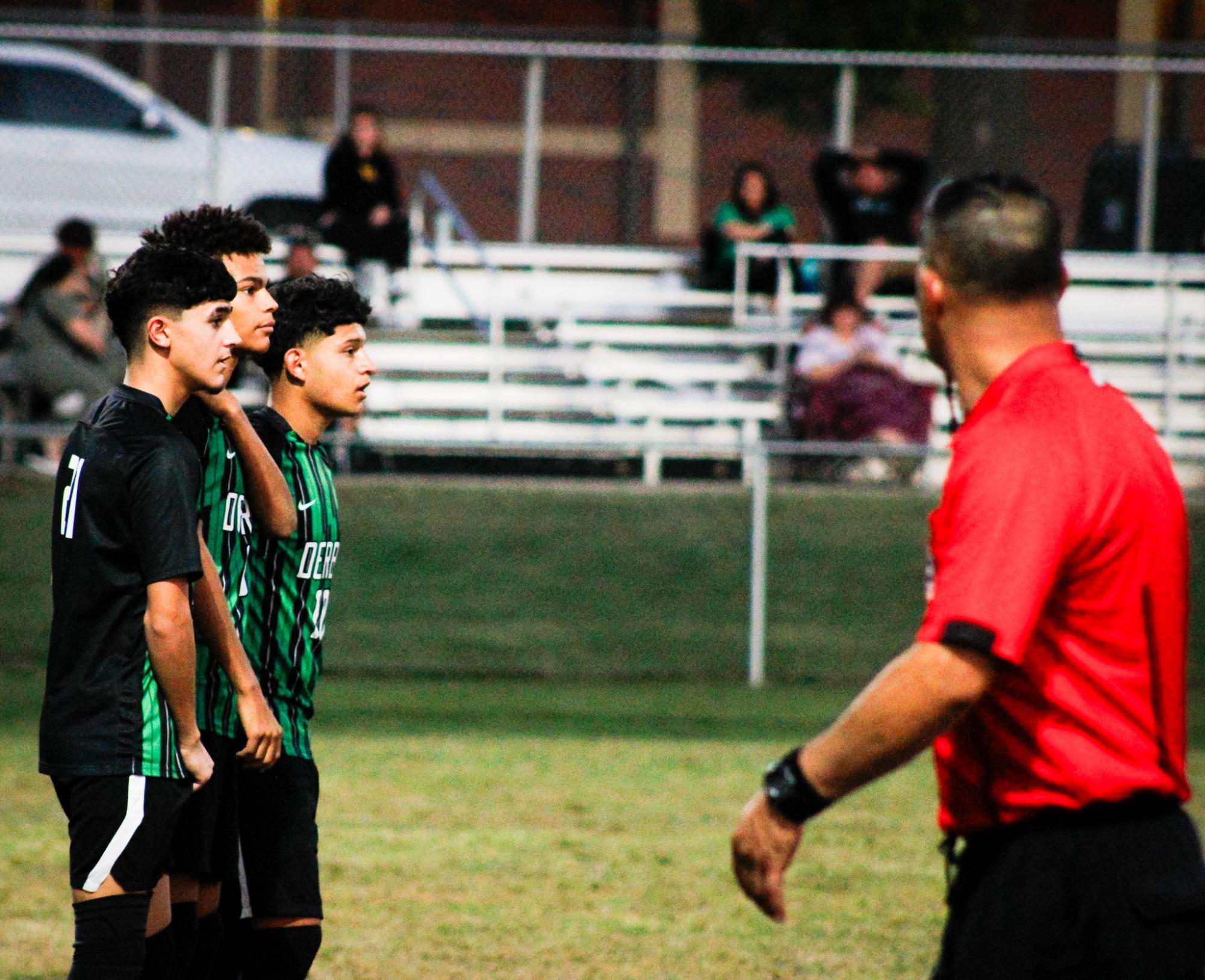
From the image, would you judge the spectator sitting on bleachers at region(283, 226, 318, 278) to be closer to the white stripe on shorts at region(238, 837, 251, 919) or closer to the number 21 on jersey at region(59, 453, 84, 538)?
the white stripe on shorts at region(238, 837, 251, 919)

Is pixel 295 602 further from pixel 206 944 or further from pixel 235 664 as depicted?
pixel 206 944

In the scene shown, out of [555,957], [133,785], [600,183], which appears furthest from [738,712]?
[600,183]

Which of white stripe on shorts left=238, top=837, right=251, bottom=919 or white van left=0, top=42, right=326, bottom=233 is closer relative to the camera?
white stripe on shorts left=238, top=837, right=251, bottom=919

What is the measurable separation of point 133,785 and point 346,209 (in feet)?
35.0

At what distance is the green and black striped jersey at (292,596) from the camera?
3.90m

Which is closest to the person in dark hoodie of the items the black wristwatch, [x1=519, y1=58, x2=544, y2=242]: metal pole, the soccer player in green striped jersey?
[x1=519, y1=58, x2=544, y2=242]: metal pole

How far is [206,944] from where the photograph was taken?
3.92 meters

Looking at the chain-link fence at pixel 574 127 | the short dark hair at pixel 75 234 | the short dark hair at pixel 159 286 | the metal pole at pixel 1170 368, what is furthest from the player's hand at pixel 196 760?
the metal pole at pixel 1170 368

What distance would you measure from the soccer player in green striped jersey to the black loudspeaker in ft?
38.7

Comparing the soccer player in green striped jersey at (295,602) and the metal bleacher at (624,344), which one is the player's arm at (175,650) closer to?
the soccer player in green striped jersey at (295,602)

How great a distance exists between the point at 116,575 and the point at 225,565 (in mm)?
485

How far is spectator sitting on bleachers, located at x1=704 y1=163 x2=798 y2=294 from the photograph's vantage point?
13.8m

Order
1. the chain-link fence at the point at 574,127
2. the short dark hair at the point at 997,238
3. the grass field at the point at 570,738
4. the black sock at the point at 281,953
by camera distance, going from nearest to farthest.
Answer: the short dark hair at the point at 997,238 → the black sock at the point at 281,953 → the grass field at the point at 570,738 → the chain-link fence at the point at 574,127

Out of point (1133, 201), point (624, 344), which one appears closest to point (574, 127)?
point (624, 344)
